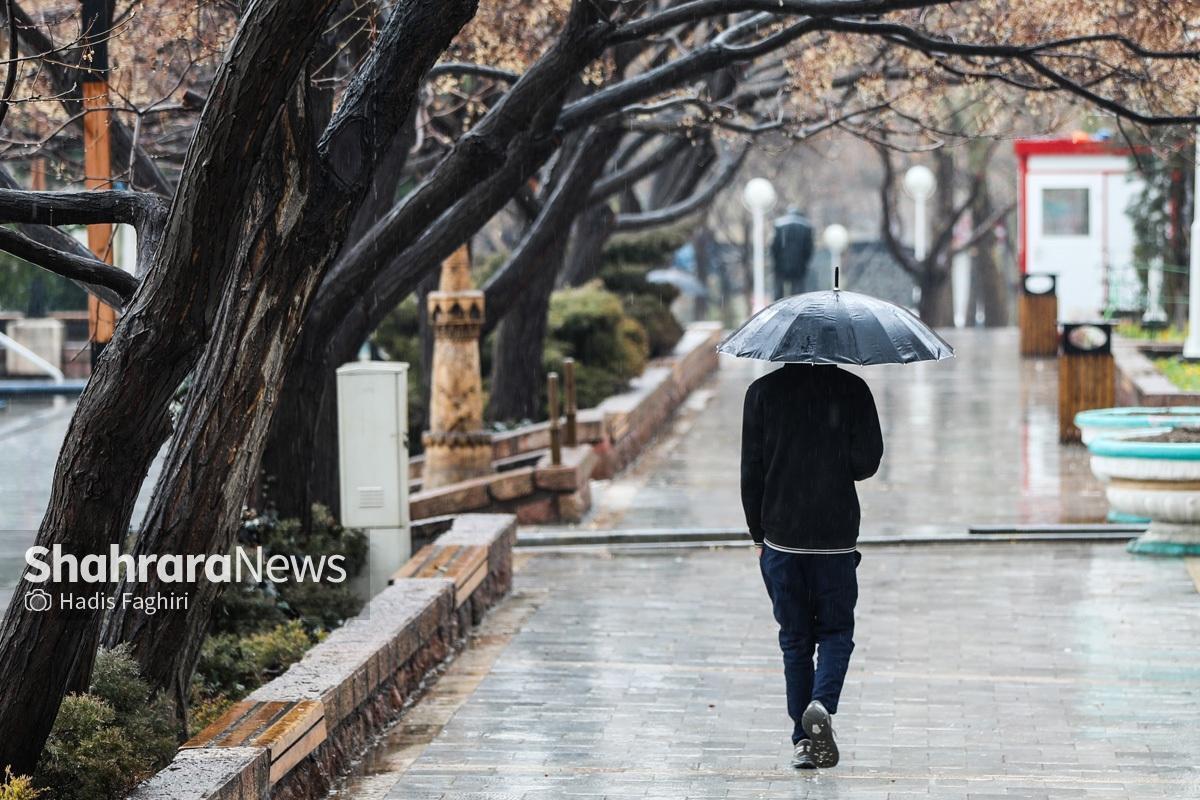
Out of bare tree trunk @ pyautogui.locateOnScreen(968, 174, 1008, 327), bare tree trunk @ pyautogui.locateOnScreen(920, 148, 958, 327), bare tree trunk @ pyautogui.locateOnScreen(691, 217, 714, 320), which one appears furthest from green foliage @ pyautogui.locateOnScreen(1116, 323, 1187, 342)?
bare tree trunk @ pyautogui.locateOnScreen(691, 217, 714, 320)

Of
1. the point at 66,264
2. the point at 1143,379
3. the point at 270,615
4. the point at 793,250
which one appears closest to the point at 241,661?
the point at 270,615

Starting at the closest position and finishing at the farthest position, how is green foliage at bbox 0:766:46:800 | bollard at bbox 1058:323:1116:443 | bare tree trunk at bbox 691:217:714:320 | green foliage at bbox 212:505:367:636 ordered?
green foliage at bbox 0:766:46:800 → green foliage at bbox 212:505:367:636 → bollard at bbox 1058:323:1116:443 → bare tree trunk at bbox 691:217:714:320

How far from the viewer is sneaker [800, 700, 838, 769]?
7.27 meters

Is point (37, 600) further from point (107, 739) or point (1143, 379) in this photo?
point (1143, 379)

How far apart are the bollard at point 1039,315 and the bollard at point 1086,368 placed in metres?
9.46

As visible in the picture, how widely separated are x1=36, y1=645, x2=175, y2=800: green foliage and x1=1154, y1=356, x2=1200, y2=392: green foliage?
13.4m

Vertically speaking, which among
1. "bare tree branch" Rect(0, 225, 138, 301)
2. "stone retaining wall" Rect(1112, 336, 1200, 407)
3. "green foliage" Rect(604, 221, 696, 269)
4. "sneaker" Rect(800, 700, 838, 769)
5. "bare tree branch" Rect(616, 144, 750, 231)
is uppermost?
"bare tree branch" Rect(616, 144, 750, 231)

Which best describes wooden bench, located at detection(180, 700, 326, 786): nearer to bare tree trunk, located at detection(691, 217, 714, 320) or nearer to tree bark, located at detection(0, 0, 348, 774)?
tree bark, located at detection(0, 0, 348, 774)

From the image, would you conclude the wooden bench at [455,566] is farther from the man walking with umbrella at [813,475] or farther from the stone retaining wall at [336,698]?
the man walking with umbrella at [813,475]

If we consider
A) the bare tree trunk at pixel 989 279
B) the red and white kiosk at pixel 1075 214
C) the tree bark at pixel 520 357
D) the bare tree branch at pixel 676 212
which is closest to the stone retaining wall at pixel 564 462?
the tree bark at pixel 520 357

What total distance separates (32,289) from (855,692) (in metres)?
22.9

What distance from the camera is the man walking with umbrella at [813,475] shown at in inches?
287

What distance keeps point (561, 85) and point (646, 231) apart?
14.6m

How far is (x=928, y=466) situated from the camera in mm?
17500
